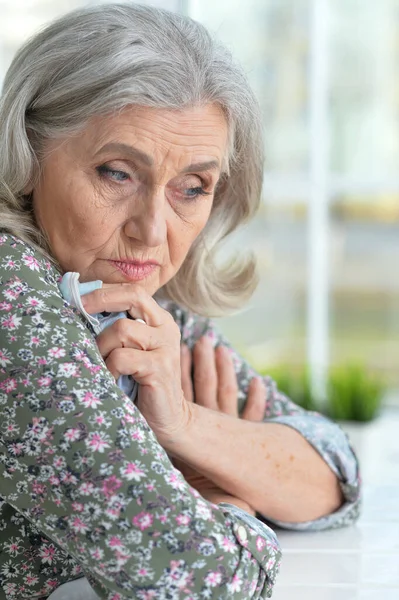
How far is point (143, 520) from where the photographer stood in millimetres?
1239

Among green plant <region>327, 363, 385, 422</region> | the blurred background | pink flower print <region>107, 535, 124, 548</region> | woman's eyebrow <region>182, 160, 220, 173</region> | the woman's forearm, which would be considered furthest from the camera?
the blurred background

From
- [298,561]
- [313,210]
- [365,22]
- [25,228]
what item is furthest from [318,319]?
[25,228]

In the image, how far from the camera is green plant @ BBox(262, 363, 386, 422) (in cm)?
400

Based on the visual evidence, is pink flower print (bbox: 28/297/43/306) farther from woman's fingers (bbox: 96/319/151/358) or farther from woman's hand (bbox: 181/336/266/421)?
woman's hand (bbox: 181/336/266/421)

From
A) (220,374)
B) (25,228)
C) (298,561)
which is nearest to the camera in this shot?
(25,228)

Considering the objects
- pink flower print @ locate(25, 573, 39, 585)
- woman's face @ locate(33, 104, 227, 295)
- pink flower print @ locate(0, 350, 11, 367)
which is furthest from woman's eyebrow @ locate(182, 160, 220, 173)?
pink flower print @ locate(25, 573, 39, 585)

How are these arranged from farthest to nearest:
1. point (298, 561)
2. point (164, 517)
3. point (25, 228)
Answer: point (298, 561), point (25, 228), point (164, 517)

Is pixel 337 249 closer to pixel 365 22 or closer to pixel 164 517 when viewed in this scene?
pixel 365 22

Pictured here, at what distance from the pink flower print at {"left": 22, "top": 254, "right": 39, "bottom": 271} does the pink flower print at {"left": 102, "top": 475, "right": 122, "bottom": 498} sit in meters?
0.37

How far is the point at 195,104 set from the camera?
159 cm

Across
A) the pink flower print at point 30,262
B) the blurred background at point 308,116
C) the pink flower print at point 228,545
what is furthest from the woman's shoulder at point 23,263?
the blurred background at point 308,116

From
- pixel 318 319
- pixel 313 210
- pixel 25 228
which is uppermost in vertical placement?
pixel 25 228

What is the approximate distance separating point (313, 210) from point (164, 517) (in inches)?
146

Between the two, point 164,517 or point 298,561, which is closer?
point 164,517
